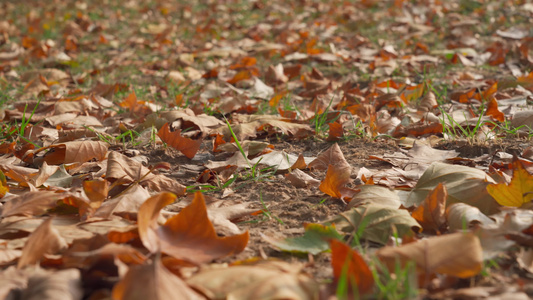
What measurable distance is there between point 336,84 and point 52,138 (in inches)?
70.9

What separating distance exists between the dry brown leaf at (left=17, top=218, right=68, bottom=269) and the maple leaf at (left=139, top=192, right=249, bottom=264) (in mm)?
200

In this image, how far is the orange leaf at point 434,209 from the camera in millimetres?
1285

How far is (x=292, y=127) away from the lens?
2.22 m

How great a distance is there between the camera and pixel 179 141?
1.98 meters

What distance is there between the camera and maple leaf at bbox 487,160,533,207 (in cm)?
125

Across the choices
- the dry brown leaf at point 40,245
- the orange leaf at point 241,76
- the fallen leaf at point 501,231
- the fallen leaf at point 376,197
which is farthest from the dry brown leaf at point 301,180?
the orange leaf at point 241,76

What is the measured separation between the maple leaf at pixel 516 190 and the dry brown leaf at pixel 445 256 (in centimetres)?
34

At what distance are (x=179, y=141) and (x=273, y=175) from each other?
17.0 inches

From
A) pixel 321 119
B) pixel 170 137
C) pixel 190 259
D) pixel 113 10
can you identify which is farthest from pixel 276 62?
pixel 113 10

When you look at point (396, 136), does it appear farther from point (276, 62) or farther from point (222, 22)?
point (222, 22)

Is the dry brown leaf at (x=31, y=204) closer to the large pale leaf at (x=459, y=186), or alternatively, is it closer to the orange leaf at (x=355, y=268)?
the orange leaf at (x=355, y=268)

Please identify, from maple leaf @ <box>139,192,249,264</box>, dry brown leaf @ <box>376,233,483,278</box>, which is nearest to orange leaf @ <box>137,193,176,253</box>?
maple leaf @ <box>139,192,249,264</box>

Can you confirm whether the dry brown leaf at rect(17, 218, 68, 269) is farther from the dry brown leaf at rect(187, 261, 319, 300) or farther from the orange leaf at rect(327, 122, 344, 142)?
the orange leaf at rect(327, 122, 344, 142)

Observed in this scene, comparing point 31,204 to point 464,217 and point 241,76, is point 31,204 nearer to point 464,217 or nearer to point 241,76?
point 464,217
